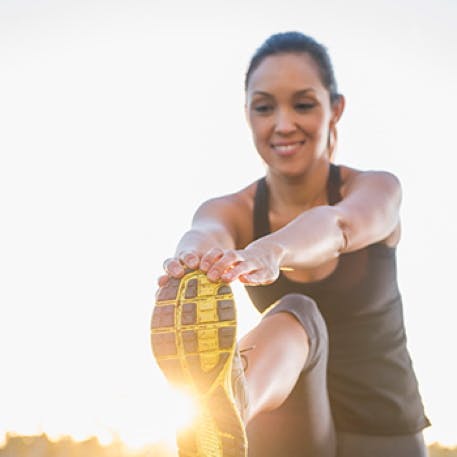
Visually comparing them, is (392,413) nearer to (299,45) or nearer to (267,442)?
(267,442)

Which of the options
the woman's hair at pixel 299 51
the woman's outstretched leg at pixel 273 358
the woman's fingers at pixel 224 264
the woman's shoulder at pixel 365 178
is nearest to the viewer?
the woman's fingers at pixel 224 264

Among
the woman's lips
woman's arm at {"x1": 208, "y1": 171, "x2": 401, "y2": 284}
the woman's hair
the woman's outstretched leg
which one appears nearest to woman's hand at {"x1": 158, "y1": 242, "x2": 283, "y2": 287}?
woman's arm at {"x1": 208, "y1": 171, "x2": 401, "y2": 284}

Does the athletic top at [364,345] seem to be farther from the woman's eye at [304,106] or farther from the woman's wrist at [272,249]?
the woman's wrist at [272,249]

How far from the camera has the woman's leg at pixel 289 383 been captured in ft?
6.68

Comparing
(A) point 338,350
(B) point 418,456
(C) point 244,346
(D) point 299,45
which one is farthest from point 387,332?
(D) point 299,45

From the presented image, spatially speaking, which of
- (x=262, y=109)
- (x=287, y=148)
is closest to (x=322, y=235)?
(x=287, y=148)

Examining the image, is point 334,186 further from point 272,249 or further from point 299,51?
point 272,249

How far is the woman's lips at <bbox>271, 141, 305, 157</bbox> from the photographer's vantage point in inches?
108

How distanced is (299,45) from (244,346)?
4.39 ft

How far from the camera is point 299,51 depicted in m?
2.79

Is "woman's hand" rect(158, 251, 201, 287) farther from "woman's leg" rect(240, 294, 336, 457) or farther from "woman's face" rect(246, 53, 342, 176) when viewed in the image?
"woman's face" rect(246, 53, 342, 176)

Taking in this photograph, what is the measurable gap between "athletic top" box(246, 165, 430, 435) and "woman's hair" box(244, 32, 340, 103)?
17.0 inches

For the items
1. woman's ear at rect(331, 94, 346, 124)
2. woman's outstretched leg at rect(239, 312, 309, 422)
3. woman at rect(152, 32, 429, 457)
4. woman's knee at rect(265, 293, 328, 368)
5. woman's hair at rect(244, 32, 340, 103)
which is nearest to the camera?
woman's outstretched leg at rect(239, 312, 309, 422)

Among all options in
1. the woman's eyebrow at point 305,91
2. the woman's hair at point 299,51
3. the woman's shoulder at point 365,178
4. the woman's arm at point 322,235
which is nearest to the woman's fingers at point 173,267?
the woman's arm at point 322,235
